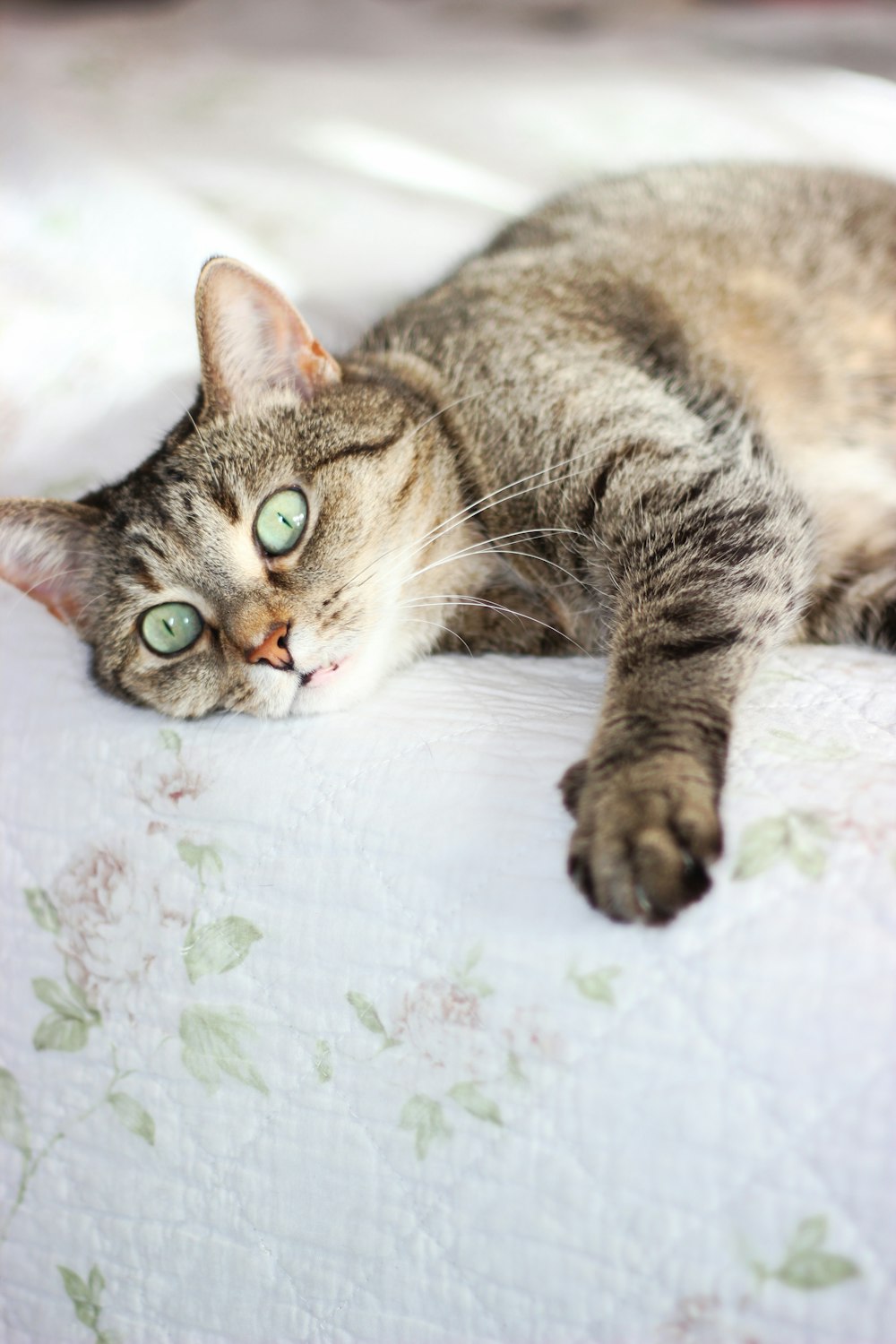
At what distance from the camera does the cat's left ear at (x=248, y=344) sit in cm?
115

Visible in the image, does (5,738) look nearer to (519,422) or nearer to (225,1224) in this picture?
(225,1224)

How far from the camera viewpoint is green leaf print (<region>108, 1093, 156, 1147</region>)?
88cm

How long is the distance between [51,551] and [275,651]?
372 mm

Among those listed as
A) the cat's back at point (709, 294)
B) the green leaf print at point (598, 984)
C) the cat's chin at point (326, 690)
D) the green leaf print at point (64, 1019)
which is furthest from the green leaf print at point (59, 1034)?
the cat's back at point (709, 294)

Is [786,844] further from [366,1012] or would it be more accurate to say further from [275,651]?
[275,651]

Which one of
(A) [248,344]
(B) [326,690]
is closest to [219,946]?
(B) [326,690]

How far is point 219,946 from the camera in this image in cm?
89

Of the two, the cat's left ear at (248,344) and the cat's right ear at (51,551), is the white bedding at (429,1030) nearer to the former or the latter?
the cat's right ear at (51,551)

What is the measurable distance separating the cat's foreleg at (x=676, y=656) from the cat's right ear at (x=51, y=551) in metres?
0.65

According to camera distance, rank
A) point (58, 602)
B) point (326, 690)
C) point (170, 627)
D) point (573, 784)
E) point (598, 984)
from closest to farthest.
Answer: point (598, 984)
point (573, 784)
point (326, 690)
point (170, 627)
point (58, 602)

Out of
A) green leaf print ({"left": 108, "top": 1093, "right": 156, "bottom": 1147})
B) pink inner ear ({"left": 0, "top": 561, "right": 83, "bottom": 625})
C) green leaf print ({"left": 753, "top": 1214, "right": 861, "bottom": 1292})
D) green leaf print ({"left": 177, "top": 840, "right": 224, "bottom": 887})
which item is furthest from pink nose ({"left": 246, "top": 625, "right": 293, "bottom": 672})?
green leaf print ({"left": 753, "top": 1214, "right": 861, "bottom": 1292})

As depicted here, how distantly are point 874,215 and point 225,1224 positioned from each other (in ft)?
5.89

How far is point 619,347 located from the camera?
4.40 ft

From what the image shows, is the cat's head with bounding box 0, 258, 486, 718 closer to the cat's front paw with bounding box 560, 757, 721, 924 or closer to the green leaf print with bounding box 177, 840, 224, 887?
the green leaf print with bounding box 177, 840, 224, 887
